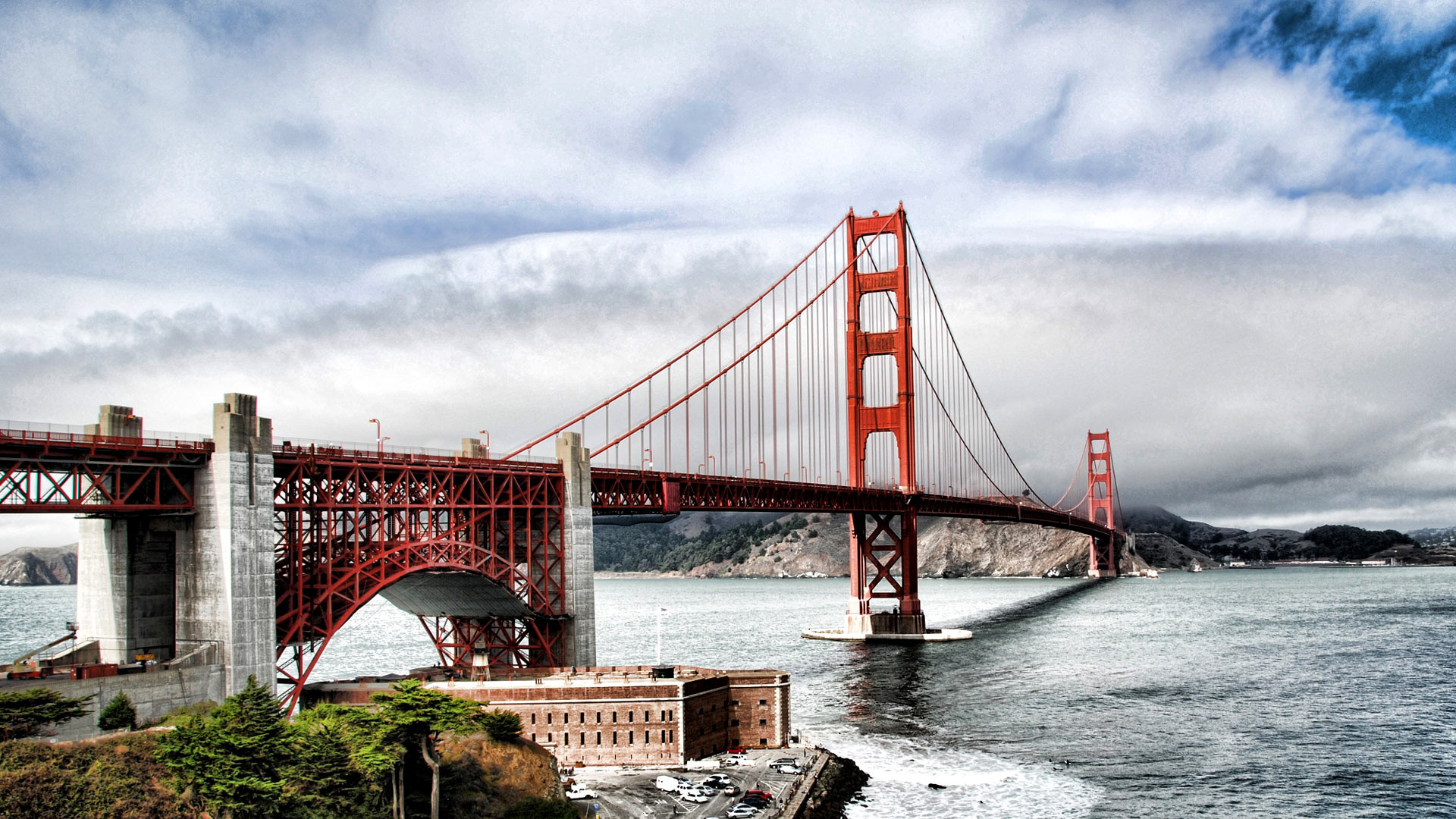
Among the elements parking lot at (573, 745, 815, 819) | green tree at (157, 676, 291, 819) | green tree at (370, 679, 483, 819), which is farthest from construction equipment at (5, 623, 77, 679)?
parking lot at (573, 745, 815, 819)

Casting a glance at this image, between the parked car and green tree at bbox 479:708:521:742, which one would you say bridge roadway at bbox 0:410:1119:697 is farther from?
the parked car

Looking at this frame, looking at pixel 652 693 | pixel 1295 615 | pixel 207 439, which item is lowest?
pixel 1295 615

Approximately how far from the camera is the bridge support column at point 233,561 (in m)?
45.6

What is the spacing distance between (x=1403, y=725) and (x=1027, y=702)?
21348 millimetres

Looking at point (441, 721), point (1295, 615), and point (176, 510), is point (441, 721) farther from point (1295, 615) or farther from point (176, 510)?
point (1295, 615)

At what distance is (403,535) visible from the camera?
2223 inches

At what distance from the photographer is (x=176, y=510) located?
45.8 m

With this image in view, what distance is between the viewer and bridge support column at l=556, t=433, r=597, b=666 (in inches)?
2534

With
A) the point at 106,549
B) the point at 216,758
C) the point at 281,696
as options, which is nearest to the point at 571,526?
the point at 281,696

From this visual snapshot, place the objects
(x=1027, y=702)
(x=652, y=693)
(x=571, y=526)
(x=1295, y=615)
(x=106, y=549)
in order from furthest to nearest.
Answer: (x=1295, y=615) → (x=1027, y=702) → (x=571, y=526) → (x=652, y=693) → (x=106, y=549)

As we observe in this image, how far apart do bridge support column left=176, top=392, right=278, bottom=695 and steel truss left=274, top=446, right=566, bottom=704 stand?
2781 millimetres

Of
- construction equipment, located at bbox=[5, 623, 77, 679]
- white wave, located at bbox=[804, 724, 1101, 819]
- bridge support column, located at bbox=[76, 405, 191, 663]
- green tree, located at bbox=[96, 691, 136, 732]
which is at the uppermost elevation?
bridge support column, located at bbox=[76, 405, 191, 663]

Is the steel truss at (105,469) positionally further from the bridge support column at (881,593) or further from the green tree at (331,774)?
the bridge support column at (881,593)

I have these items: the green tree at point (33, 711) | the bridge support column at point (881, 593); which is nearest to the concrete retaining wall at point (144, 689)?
the green tree at point (33, 711)
